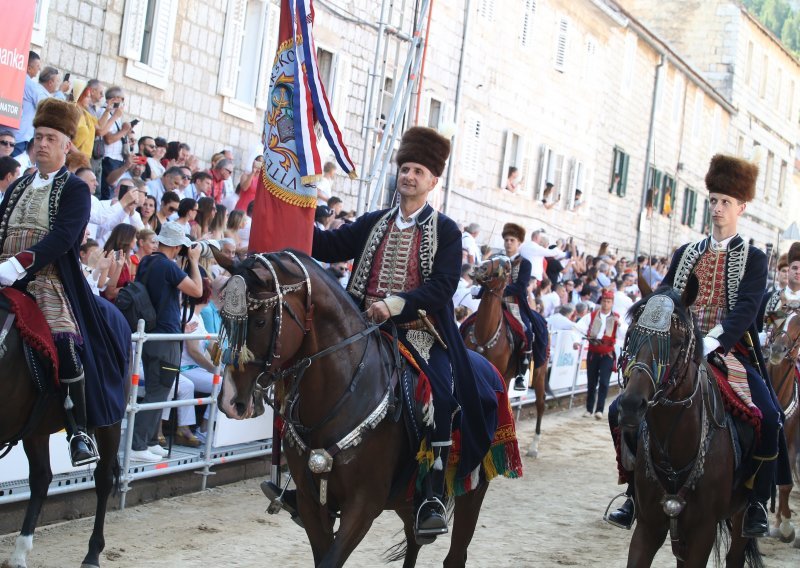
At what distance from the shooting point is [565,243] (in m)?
28.9

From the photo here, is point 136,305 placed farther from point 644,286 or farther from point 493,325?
point 493,325

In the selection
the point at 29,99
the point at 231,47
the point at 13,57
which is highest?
the point at 231,47

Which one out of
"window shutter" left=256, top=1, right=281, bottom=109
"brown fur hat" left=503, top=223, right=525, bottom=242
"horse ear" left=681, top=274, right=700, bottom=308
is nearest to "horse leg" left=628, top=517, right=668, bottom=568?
"horse ear" left=681, top=274, right=700, bottom=308

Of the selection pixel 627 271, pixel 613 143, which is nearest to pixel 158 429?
pixel 627 271

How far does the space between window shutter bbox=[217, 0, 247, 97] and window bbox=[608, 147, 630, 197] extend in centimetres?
2092

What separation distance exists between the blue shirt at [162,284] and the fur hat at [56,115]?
2.84 meters

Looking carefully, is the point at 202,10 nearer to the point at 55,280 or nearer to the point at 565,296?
the point at 565,296

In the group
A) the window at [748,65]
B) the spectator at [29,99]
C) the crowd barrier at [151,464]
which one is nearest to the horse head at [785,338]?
the crowd barrier at [151,464]

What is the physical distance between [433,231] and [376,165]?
9.04m

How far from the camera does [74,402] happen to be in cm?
689

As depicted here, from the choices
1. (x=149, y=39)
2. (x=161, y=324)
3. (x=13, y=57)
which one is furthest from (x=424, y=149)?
(x=149, y=39)

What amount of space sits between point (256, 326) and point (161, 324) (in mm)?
4707

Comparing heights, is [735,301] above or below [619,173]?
below

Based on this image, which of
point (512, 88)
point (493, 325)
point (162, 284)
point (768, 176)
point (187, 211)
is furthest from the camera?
point (768, 176)
